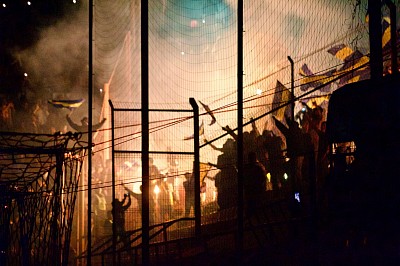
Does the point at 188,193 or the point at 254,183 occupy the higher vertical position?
the point at 254,183

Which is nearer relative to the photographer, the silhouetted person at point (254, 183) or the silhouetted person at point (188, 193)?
the silhouetted person at point (254, 183)

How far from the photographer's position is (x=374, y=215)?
8.10 metres

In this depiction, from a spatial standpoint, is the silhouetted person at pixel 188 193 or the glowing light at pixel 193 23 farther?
the glowing light at pixel 193 23

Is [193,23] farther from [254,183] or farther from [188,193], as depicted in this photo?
[254,183]

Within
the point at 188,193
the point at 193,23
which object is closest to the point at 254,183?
the point at 188,193

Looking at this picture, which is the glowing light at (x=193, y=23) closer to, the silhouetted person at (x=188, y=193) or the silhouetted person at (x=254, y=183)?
the silhouetted person at (x=188, y=193)

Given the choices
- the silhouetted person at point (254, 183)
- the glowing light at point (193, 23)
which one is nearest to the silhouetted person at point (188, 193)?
the silhouetted person at point (254, 183)

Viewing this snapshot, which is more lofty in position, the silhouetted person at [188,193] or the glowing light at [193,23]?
the glowing light at [193,23]

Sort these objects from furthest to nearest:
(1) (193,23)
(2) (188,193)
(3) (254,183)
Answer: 1. (1) (193,23)
2. (2) (188,193)
3. (3) (254,183)

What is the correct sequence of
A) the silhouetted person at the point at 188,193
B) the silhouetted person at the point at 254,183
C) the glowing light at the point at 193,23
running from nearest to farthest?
the silhouetted person at the point at 254,183
the silhouetted person at the point at 188,193
the glowing light at the point at 193,23

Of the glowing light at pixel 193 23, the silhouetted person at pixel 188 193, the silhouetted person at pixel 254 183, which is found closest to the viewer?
the silhouetted person at pixel 254 183

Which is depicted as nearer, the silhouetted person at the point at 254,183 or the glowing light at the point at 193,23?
the silhouetted person at the point at 254,183

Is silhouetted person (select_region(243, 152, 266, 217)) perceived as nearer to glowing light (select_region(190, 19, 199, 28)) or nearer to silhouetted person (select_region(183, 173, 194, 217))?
silhouetted person (select_region(183, 173, 194, 217))

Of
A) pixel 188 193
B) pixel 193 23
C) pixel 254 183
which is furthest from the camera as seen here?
pixel 193 23
